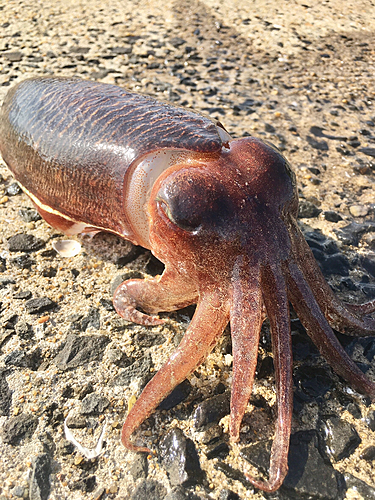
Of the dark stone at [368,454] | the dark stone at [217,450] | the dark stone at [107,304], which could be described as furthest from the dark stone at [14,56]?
the dark stone at [368,454]

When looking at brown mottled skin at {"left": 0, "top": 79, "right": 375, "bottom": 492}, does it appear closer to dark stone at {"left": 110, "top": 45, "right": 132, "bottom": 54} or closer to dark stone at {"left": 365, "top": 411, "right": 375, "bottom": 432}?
dark stone at {"left": 365, "top": 411, "right": 375, "bottom": 432}

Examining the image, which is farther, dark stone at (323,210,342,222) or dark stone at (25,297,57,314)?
dark stone at (323,210,342,222)

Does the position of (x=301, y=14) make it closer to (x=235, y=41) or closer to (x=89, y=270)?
(x=235, y=41)

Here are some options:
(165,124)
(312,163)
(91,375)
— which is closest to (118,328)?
(91,375)

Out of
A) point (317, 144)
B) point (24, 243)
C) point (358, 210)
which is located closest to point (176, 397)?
point (24, 243)

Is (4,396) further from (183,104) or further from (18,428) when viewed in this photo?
(183,104)

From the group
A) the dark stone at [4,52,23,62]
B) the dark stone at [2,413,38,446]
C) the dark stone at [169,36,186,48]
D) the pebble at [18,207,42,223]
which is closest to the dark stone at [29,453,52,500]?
the dark stone at [2,413,38,446]

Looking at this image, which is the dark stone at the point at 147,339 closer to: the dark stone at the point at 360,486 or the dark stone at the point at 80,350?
the dark stone at the point at 80,350
